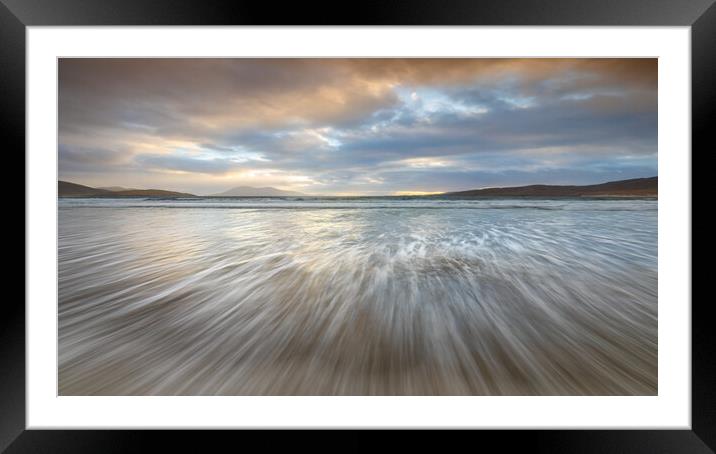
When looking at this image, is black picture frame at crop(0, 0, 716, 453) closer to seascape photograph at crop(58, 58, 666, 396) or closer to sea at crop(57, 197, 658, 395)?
seascape photograph at crop(58, 58, 666, 396)

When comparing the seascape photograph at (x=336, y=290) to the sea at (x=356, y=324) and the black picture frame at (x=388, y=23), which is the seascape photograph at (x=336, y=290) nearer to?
the sea at (x=356, y=324)

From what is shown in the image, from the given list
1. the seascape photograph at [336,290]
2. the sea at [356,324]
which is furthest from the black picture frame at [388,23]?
the sea at [356,324]

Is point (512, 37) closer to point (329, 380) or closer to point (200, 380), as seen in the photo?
point (329, 380)

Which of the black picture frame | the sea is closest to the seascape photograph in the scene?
the sea

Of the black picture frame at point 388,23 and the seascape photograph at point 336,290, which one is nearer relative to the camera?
the black picture frame at point 388,23

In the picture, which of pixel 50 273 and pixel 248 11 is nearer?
pixel 248 11

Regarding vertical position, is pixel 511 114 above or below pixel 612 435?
above

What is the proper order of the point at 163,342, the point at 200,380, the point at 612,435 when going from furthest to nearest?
the point at 163,342 → the point at 200,380 → the point at 612,435

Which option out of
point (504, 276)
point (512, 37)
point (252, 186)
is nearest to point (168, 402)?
point (512, 37)
